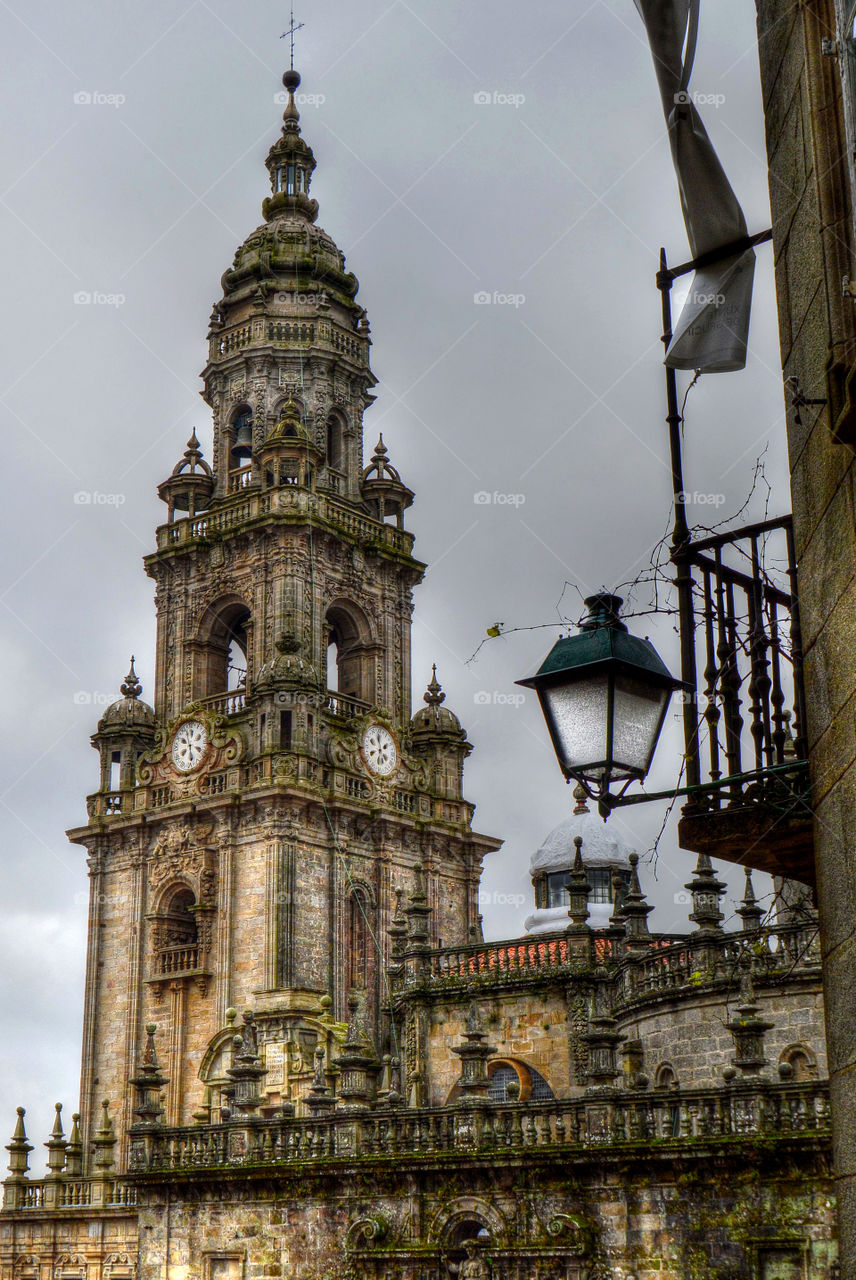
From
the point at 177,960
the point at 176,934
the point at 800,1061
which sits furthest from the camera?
the point at 176,934

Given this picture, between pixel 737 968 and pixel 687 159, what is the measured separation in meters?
18.7

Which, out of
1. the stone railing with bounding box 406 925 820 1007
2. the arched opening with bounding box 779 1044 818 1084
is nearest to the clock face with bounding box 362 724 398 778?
the stone railing with bounding box 406 925 820 1007

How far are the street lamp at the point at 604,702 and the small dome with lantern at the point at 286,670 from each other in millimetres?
40164

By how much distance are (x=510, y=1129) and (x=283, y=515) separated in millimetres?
29546

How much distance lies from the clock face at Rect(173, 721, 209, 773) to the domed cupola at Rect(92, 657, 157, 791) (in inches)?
87.4

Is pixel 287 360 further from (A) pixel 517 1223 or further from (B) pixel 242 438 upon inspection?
(A) pixel 517 1223

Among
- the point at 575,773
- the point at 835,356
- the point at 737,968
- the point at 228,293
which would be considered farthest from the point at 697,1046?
the point at 228,293

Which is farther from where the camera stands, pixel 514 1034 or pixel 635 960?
pixel 514 1034

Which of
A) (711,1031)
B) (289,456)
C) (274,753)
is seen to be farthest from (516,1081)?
(289,456)

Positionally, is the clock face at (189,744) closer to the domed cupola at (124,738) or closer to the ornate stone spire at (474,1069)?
the domed cupola at (124,738)

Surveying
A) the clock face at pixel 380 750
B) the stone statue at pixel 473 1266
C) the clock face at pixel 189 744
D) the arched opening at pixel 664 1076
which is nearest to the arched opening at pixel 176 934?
the clock face at pixel 189 744

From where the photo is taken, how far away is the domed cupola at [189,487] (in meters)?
54.6

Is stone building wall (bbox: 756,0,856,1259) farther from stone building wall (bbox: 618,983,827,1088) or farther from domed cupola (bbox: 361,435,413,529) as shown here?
domed cupola (bbox: 361,435,413,529)

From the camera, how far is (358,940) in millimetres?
48062
